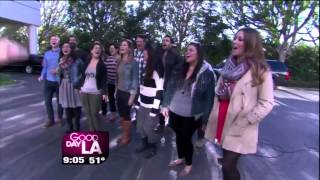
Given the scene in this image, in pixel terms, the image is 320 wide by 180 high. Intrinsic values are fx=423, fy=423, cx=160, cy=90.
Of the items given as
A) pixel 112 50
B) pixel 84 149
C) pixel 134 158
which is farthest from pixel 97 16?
pixel 84 149

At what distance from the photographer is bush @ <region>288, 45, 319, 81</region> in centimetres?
3041

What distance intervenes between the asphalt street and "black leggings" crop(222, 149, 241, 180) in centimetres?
129

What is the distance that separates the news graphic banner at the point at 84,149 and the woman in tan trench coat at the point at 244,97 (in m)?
2.22

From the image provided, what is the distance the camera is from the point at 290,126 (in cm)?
950

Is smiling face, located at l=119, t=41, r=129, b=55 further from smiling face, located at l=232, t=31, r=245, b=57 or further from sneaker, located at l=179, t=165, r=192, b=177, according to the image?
smiling face, located at l=232, t=31, r=245, b=57

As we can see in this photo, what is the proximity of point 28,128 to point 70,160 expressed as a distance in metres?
2.47

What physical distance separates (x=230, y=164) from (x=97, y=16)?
27147mm

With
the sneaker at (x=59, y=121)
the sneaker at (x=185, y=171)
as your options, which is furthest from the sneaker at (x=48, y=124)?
the sneaker at (x=185, y=171)

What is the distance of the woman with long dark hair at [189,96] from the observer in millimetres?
5029

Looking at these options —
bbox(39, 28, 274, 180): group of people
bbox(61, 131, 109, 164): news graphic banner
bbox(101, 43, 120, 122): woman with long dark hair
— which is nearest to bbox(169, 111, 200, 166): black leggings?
bbox(39, 28, 274, 180): group of people

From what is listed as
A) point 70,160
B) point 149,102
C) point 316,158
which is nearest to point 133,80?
point 149,102

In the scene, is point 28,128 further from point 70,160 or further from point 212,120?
point 212,120

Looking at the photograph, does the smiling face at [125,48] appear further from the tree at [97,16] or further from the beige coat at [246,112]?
the tree at [97,16]

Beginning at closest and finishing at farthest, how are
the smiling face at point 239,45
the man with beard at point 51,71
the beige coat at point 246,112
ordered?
the beige coat at point 246,112, the smiling face at point 239,45, the man with beard at point 51,71
